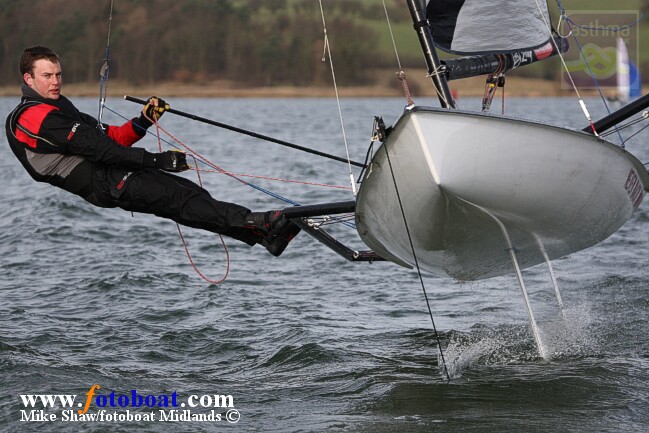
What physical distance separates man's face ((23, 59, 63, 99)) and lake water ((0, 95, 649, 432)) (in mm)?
1798

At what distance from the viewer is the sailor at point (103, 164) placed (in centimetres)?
609

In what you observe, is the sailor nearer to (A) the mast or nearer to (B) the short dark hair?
(B) the short dark hair

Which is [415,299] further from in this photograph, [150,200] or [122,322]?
[150,200]

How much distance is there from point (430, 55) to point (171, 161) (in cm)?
183

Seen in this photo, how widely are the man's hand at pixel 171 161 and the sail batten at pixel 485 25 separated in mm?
2614

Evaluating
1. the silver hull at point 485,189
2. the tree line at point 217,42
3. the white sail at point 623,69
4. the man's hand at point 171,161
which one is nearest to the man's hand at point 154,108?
the man's hand at point 171,161

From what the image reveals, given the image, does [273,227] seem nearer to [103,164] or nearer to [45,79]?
[103,164]

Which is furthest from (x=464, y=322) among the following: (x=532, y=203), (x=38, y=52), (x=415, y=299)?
(x=38, y=52)

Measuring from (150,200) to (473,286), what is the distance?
3783mm

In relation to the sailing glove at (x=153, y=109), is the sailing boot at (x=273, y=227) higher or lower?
lower

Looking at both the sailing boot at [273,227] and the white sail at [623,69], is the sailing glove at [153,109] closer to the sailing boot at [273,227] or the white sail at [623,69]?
the sailing boot at [273,227]

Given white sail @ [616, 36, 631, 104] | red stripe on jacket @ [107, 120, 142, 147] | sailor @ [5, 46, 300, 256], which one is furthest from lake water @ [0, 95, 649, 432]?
white sail @ [616, 36, 631, 104]

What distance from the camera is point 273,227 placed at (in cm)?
643

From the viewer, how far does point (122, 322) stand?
807cm
